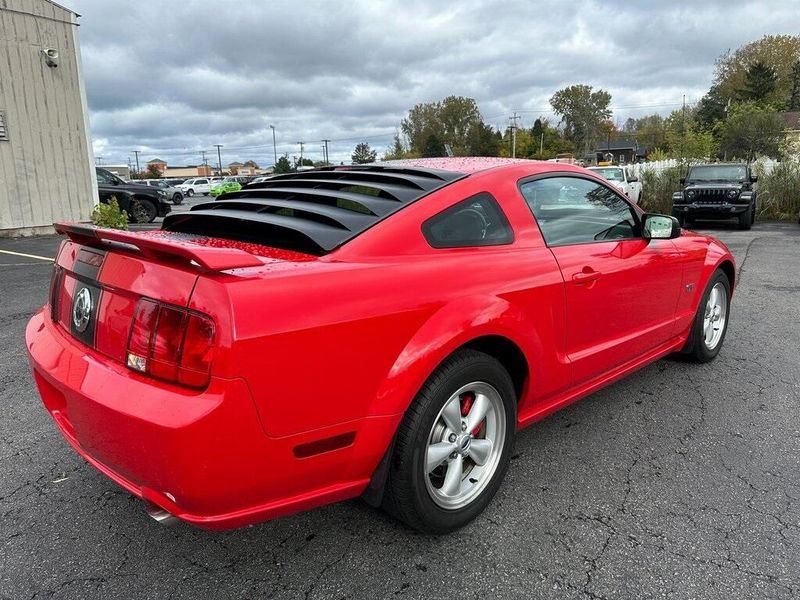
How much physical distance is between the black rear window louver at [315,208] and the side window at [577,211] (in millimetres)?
531

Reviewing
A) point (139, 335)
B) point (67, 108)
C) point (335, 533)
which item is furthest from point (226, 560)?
point (67, 108)

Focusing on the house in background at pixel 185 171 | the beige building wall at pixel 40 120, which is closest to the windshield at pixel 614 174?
the beige building wall at pixel 40 120

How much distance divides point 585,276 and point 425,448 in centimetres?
128

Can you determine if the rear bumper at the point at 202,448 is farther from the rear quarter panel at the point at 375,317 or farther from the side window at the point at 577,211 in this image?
the side window at the point at 577,211

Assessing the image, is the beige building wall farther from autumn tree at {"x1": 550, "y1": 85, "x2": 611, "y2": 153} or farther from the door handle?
autumn tree at {"x1": 550, "y1": 85, "x2": 611, "y2": 153}

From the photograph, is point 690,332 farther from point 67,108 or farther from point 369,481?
point 67,108

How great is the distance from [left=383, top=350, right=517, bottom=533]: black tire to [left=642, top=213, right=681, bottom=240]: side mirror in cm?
164

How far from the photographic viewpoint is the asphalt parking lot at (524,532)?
206 centimetres

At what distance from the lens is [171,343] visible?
177cm

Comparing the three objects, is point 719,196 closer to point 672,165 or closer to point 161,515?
point 672,165

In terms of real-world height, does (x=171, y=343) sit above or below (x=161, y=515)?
above

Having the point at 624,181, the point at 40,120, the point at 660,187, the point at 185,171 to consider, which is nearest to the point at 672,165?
the point at 660,187

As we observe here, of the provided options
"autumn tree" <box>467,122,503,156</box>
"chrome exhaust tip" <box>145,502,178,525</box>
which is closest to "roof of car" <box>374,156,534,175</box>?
"chrome exhaust tip" <box>145,502,178,525</box>

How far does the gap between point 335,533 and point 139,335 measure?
3.78ft
